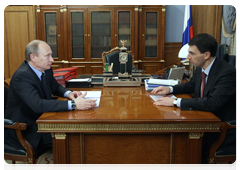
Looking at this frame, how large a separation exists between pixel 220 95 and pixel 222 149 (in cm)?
37

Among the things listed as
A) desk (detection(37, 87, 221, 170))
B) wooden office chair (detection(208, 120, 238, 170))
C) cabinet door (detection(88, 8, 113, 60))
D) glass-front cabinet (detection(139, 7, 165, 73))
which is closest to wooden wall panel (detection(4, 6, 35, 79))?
cabinet door (detection(88, 8, 113, 60))

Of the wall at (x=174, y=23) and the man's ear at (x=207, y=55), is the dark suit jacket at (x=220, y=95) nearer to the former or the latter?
the man's ear at (x=207, y=55)

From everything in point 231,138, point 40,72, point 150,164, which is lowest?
point 150,164

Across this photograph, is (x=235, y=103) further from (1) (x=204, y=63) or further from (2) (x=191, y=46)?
(2) (x=191, y=46)

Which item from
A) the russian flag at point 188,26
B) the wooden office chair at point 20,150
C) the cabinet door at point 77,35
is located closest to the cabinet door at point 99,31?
the cabinet door at point 77,35

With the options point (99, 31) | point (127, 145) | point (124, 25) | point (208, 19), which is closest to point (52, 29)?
point (99, 31)

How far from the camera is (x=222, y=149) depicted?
1.53m

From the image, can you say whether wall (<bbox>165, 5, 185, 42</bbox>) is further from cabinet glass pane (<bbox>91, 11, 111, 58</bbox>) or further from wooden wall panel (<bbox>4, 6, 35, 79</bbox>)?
wooden wall panel (<bbox>4, 6, 35, 79</bbox>)

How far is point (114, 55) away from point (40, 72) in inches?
81.8

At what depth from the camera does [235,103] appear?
1.62m

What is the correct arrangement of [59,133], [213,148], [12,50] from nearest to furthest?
[59,133] < [213,148] < [12,50]

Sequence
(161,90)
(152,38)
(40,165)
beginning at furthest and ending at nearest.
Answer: (152,38) < (40,165) < (161,90)

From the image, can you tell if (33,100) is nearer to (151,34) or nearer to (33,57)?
(33,57)

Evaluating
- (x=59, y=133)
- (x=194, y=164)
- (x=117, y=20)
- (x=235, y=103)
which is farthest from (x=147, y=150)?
(x=117, y=20)
